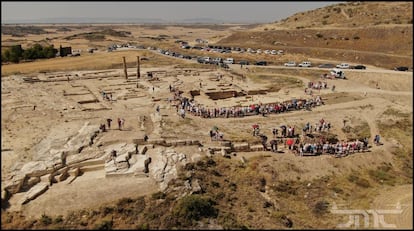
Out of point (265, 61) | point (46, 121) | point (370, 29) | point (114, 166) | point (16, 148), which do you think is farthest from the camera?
point (370, 29)

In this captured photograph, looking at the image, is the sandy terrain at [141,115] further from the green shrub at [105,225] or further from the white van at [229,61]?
the white van at [229,61]

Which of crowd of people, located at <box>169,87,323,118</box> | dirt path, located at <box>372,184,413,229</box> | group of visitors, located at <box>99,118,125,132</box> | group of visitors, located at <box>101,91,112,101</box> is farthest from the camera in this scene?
group of visitors, located at <box>101,91,112,101</box>

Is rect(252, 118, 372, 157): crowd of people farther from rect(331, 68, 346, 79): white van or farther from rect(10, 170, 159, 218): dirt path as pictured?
rect(331, 68, 346, 79): white van

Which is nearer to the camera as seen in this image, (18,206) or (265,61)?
(18,206)

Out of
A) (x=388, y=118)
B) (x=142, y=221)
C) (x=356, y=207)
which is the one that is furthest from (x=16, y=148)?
(x=388, y=118)

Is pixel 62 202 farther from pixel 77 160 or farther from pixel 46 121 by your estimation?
pixel 46 121

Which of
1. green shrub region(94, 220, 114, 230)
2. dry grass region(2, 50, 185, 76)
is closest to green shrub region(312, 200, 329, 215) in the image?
green shrub region(94, 220, 114, 230)

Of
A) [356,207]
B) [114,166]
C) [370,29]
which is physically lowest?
[356,207]

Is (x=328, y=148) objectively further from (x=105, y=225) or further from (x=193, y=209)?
(x=105, y=225)
